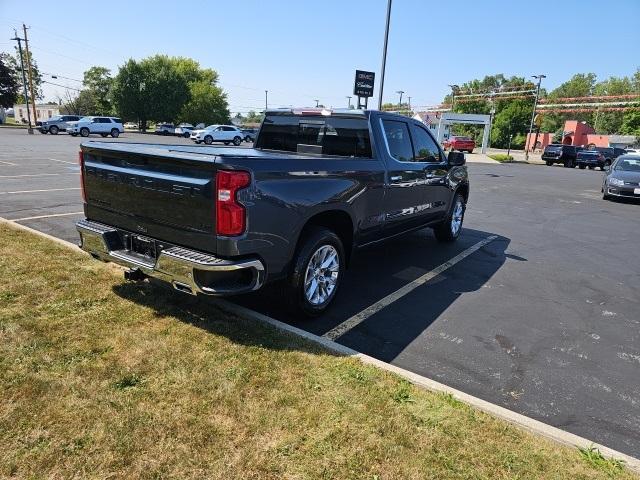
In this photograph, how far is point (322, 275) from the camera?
4.40m

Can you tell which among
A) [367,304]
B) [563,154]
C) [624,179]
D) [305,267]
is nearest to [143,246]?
[305,267]

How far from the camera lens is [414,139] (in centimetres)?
599

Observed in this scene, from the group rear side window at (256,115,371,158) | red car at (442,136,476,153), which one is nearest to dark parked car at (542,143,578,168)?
red car at (442,136,476,153)

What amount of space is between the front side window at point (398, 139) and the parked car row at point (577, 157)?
36.2 m

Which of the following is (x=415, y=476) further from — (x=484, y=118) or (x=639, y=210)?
(x=484, y=118)

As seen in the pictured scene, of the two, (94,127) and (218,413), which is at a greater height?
(94,127)

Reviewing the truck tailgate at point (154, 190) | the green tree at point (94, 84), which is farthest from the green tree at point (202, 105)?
the truck tailgate at point (154, 190)

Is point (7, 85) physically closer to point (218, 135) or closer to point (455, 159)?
point (218, 135)

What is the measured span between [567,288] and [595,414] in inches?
117

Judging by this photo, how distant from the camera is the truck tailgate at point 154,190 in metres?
3.38

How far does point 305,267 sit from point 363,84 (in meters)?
13.1

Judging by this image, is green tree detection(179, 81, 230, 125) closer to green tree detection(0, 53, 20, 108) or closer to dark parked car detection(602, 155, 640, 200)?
green tree detection(0, 53, 20, 108)

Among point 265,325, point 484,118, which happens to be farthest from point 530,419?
point 484,118

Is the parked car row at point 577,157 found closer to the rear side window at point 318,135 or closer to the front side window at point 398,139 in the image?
the front side window at point 398,139
